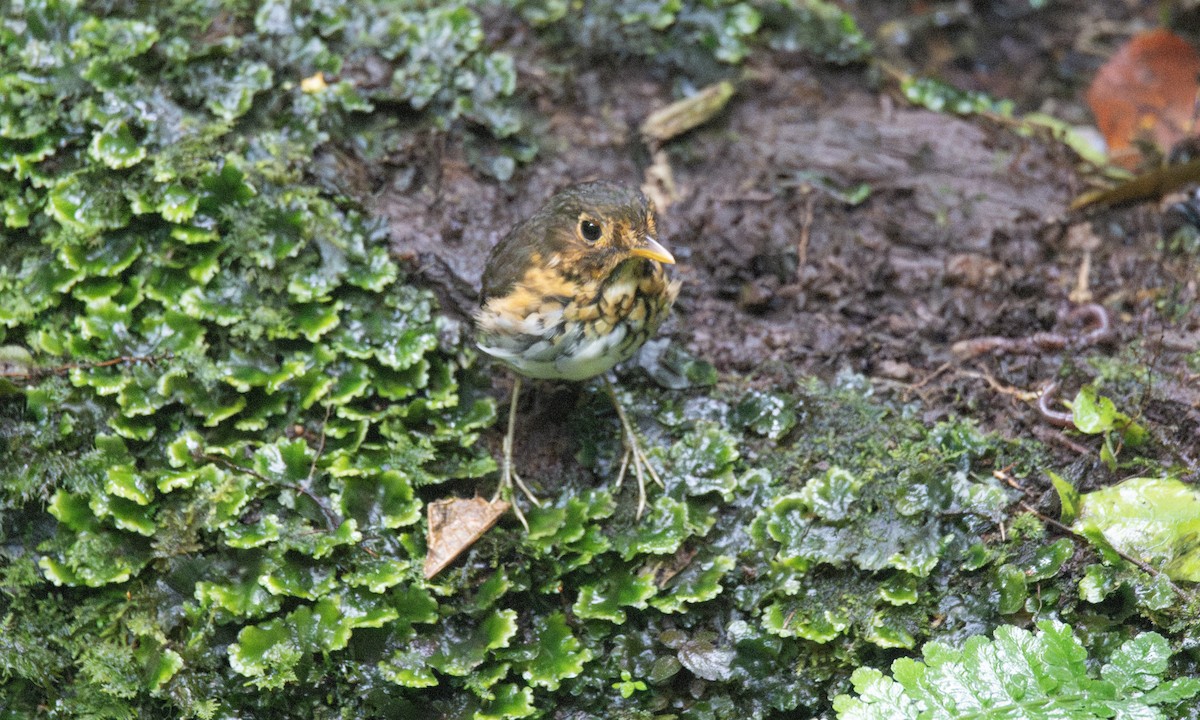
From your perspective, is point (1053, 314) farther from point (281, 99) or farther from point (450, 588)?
point (281, 99)

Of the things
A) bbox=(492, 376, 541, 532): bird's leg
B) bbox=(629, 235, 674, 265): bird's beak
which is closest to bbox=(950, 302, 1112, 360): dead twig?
bbox=(629, 235, 674, 265): bird's beak

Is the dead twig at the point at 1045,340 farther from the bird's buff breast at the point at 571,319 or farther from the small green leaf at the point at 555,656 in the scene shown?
the small green leaf at the point at 555,656

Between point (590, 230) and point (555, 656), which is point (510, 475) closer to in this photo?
point (555, 656)

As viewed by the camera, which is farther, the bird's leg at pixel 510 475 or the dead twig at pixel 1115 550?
the bird's leg at pixel 510 475

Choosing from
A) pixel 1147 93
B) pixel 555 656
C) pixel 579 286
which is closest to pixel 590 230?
pixel 579 286

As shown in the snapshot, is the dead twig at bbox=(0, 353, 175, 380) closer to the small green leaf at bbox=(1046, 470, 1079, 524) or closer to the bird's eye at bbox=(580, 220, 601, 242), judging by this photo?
the bird's eye at bbox=(580, 220, 601, 242)

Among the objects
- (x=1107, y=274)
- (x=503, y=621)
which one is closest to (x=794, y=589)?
(x=503, y=621)

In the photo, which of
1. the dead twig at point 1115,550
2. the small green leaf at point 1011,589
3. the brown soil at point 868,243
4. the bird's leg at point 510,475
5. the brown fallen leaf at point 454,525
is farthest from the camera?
the brown soil at point 868,243

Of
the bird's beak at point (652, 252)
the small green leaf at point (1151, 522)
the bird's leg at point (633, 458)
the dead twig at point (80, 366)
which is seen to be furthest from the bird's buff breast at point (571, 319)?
the small green leaf at point (1151, 522)
